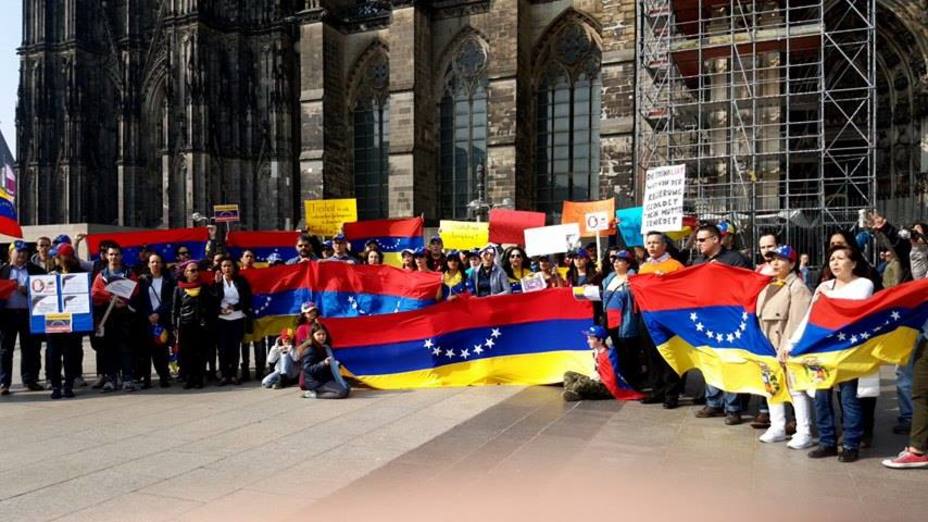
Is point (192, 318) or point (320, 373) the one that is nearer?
point (320, 373)

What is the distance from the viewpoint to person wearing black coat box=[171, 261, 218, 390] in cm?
948

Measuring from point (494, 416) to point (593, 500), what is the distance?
2618mm

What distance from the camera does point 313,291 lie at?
10.8 metres

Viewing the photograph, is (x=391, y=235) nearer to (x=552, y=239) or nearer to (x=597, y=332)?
(x=552, y=239)

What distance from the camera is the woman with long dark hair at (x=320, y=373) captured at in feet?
28.7

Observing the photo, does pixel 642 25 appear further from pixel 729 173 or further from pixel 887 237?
pixel 887 237

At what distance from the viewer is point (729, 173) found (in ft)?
59.8

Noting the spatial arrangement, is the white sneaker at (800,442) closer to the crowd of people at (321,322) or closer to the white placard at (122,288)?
the crowd of people at (321,322)

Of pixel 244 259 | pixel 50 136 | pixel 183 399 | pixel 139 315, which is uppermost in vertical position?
pixel 50 136

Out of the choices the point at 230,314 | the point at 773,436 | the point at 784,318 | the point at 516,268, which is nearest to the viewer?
the point at 784,318

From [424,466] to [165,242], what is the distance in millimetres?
9821

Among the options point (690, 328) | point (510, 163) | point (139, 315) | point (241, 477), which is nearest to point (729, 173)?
point (510, 163)

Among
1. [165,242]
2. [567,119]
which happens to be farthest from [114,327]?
[567,119]

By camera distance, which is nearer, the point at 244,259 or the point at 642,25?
the point at 244,259
